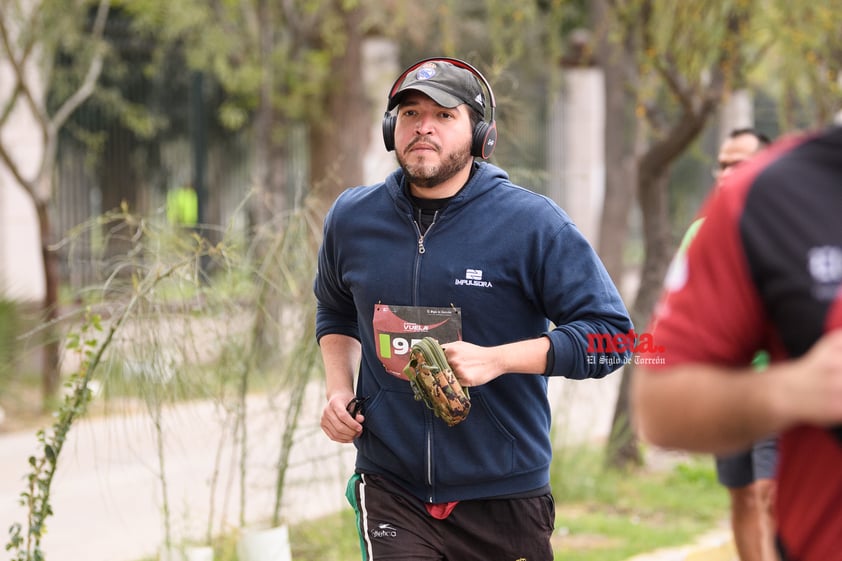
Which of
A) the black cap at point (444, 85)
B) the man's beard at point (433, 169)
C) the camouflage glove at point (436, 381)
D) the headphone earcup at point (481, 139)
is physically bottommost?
the camouflage glove at point (436, 381)

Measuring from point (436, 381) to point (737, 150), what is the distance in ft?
10.7

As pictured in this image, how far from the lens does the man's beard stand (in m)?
3.63

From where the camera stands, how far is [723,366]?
1935 millimetres

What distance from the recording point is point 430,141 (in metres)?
3.65

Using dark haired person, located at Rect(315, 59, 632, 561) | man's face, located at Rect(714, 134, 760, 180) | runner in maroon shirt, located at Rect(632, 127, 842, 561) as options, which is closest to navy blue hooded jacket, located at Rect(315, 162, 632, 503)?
dark haired person, located at Rect(315, 59, 632, 561)

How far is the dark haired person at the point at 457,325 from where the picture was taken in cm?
352

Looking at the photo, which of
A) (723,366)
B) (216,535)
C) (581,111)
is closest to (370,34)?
(581,111)

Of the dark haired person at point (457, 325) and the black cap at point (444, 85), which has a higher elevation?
the black cap at point (444, 85)

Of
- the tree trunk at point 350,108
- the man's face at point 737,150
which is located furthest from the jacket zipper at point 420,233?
the tree trunk at point 350,108

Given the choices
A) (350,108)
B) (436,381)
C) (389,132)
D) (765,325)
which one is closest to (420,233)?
(389,132)

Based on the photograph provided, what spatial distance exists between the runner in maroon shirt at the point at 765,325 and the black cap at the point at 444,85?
5.68ft

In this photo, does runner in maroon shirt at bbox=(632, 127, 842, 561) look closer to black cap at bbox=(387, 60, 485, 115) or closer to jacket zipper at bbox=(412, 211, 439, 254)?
jacket zipper at bbox=(412, 211, 439, 254)

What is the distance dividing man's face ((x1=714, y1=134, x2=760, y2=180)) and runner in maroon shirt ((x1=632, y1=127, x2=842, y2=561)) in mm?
4071

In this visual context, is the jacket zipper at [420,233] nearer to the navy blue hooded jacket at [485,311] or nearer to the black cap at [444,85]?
the navy blue hooded jacket at [485,311]
